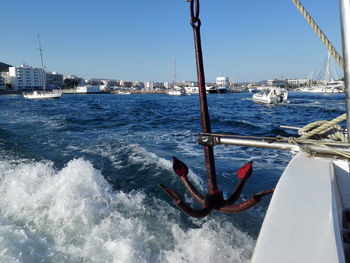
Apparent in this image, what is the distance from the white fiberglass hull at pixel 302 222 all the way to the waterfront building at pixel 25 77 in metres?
152

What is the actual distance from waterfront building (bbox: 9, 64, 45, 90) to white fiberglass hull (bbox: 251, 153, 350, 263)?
15204cm

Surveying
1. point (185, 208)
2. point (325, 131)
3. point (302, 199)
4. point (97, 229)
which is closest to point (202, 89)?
point (185, 208)

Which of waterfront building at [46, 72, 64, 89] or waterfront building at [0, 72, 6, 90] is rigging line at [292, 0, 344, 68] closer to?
waterfront building at [0, 72, 6, 90]

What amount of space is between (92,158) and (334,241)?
725cm

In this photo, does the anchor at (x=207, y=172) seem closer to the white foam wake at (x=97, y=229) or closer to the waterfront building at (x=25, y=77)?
the white foam wake at (x=97, y=229)

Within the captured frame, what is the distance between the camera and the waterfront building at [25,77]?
12725cm

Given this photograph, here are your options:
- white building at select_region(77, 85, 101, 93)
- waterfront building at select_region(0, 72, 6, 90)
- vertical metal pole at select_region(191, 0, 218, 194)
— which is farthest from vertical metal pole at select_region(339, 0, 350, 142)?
waterfront building at select_region(0, 72, 6, 90)

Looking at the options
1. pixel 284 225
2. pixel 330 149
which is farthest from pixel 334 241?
pixel 330 149

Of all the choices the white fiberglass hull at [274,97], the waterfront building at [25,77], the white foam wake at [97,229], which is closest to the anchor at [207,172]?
the white foam wake at [97,229]

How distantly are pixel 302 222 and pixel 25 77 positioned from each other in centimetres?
15745

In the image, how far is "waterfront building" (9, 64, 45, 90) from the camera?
127 meters

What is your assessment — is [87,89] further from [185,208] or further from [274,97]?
[185,208]

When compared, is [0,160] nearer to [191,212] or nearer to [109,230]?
[109,230]

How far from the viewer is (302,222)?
1.34 m
